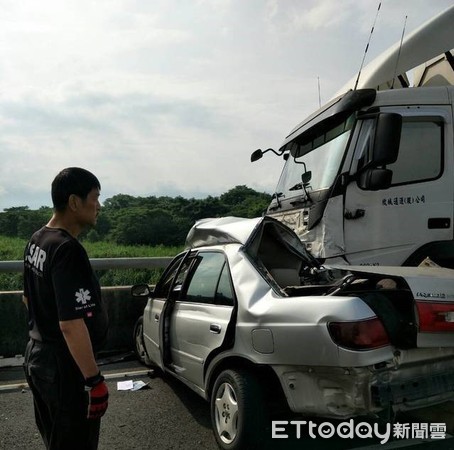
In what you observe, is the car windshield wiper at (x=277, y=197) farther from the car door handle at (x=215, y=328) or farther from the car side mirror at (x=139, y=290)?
the car door handle at (x=215, y=328)

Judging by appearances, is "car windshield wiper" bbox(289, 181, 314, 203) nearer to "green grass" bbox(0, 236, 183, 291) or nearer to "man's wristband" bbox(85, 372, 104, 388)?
"man's wristband" bbox(85, 372, 104, 388)

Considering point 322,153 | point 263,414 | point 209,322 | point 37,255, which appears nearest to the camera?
point 37,255

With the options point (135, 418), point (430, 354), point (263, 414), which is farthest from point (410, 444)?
point (135, 418)

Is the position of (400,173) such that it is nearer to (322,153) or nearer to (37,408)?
(322,153)

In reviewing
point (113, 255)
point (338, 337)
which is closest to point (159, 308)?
point (338, 337)

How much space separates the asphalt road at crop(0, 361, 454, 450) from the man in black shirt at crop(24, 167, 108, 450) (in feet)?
4.72

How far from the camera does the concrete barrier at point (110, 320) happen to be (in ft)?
20.8

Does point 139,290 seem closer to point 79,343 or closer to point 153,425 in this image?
point 153,425

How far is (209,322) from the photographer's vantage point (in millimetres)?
3652

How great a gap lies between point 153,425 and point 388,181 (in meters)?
3.07

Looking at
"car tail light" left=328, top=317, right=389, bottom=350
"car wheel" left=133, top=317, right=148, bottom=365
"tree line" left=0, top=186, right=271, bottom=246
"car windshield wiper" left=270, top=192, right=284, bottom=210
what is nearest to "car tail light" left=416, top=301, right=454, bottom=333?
"car tail light" left=328, top=317, right=389, bottom=350

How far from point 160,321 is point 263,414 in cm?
177

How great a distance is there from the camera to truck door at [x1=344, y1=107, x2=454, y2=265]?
4.70 meters

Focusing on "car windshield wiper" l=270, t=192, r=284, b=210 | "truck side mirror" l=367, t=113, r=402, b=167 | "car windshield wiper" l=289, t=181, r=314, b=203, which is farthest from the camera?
"car windshield wiper" l=270, t=192, r=284, b=210
